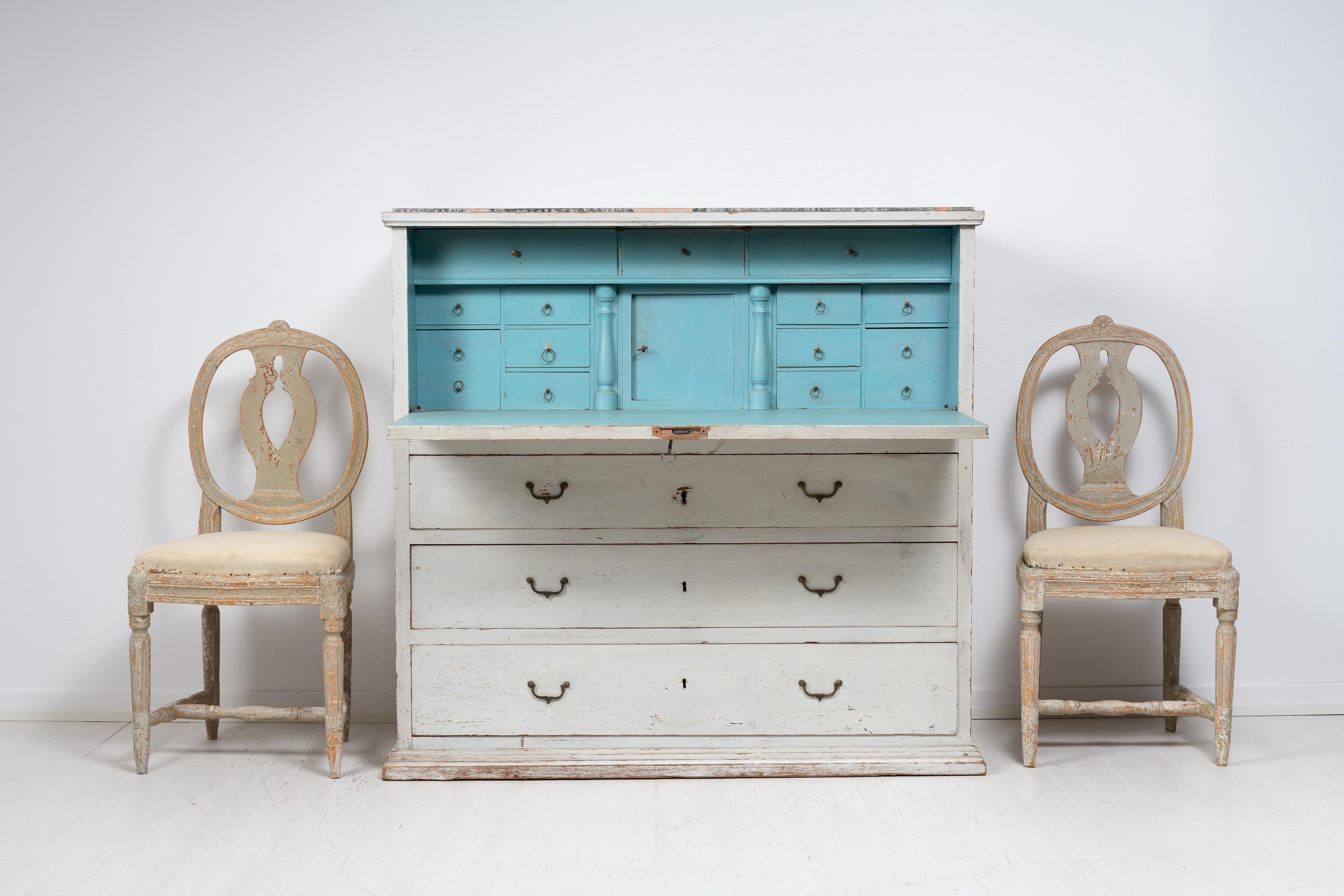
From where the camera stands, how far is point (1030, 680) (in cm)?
243

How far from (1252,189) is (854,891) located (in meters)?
2.43

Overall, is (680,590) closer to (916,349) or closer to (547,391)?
(547,391)

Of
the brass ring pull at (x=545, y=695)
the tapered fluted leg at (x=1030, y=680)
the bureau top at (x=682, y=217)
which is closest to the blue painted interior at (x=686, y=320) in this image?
the bureau top at (x=682, y=217)

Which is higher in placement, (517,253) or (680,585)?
(517,253)

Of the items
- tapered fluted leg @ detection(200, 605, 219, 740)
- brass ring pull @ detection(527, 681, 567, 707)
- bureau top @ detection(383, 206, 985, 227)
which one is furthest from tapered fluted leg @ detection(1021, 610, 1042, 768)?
tapered fluted leg @ detection(200, 605, 219, 740)

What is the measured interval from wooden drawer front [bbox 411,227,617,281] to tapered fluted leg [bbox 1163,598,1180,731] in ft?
6.30

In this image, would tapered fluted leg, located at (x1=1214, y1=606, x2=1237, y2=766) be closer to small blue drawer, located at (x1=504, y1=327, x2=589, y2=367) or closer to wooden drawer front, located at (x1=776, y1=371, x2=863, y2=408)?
wooden drawer front, located at (x1=776, y1=371, x2=863, y2=408)

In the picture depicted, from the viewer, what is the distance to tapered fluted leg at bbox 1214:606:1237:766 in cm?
242

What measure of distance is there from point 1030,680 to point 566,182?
6.40ft

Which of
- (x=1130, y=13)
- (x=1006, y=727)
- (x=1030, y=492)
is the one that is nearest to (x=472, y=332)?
(x=1030, y=492)

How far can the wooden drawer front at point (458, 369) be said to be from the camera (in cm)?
260

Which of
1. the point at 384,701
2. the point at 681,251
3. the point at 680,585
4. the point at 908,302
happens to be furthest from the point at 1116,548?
the point at 384,701

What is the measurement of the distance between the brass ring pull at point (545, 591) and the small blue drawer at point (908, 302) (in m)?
1.14

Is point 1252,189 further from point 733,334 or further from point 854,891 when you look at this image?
point 854,891
